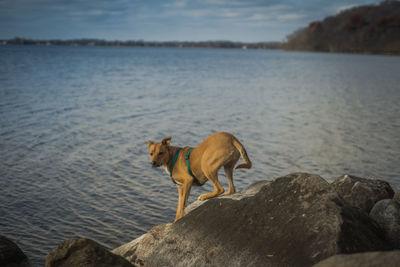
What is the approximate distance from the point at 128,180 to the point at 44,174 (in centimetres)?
250

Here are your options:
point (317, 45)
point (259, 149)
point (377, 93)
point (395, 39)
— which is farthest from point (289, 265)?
point (317, 45)

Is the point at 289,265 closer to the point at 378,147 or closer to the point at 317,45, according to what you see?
the point at 378,147

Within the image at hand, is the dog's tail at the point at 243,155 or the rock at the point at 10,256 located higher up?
the dog's tail at the point at 243,155

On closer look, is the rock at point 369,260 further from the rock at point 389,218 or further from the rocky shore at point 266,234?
the rock at point 389,218

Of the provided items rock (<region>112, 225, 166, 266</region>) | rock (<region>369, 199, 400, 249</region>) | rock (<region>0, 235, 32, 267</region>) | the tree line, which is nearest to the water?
rock (<region>0, 235, 32, 267</region>)

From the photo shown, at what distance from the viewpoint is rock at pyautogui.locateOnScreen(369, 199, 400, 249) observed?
537cm

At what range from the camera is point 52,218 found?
28.1 feet

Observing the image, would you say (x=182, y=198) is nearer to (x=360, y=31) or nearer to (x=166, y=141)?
(x=166, y=141)

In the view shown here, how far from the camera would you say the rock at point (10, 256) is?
17.6 feet

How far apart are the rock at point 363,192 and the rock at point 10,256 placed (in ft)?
17.4

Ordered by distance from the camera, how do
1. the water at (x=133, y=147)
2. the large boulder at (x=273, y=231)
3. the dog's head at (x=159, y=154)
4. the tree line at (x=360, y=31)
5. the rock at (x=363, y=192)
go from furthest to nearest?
the tree line at (x=360, y=31), the water at (x=133, y=147), the rock at (x=363, y=192), the dog's head at (x=159, y=154), the large boulder at (x=273, y=231)

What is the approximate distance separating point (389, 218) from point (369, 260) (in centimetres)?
259

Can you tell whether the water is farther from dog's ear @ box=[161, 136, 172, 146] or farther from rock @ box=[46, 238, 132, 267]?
dog's ear @ box=[161, 136, 172, 146]

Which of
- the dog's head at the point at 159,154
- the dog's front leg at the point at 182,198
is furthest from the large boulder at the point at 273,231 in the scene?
the dog's head at the point at 159,154
